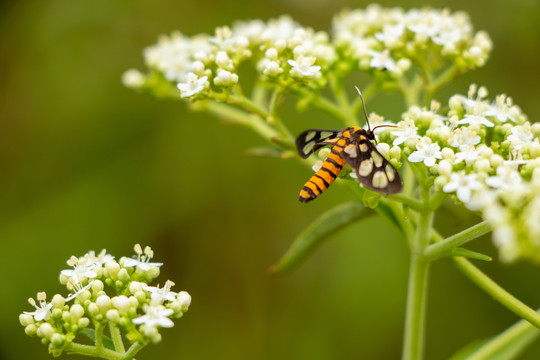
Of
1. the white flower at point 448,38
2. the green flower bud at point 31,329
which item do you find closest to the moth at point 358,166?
the white flower at point 448,38

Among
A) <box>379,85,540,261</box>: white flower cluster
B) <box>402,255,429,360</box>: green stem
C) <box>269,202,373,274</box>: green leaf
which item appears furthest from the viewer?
<box>269,202,373,274</box>: green leaf

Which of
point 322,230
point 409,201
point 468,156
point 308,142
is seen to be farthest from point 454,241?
point 308,142

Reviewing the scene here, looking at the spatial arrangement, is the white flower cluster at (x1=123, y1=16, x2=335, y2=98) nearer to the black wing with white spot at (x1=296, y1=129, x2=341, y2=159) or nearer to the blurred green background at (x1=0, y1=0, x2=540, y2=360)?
the black wing with white spot at (x1=296, y1=129, x2=341, y2=159)

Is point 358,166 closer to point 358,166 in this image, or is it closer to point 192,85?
point 358,166

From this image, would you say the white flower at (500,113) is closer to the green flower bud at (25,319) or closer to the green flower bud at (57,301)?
the green flower bud at (57,301)

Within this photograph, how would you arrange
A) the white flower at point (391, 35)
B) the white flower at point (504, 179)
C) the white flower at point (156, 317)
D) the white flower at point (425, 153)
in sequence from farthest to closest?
the white flower at point (391, 35)
the white flower at point (425, 153)
the white flower at point (156, 317)
the white flower at point (504, 179)

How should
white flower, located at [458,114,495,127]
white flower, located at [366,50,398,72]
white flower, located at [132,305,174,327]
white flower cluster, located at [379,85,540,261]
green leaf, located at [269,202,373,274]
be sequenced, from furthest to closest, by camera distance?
white flower, located at [366,50,398,72] < green leaf, located at [269,202,373,274] < white flower, located at [458,114,495,127] < white flower, located at [132,305,174,327] < white flower cluster, located at [379,85,540,261]

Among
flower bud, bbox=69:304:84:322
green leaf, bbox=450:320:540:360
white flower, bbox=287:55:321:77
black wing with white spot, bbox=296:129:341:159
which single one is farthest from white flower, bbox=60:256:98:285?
green leaf, bbox=450:320:540:360
